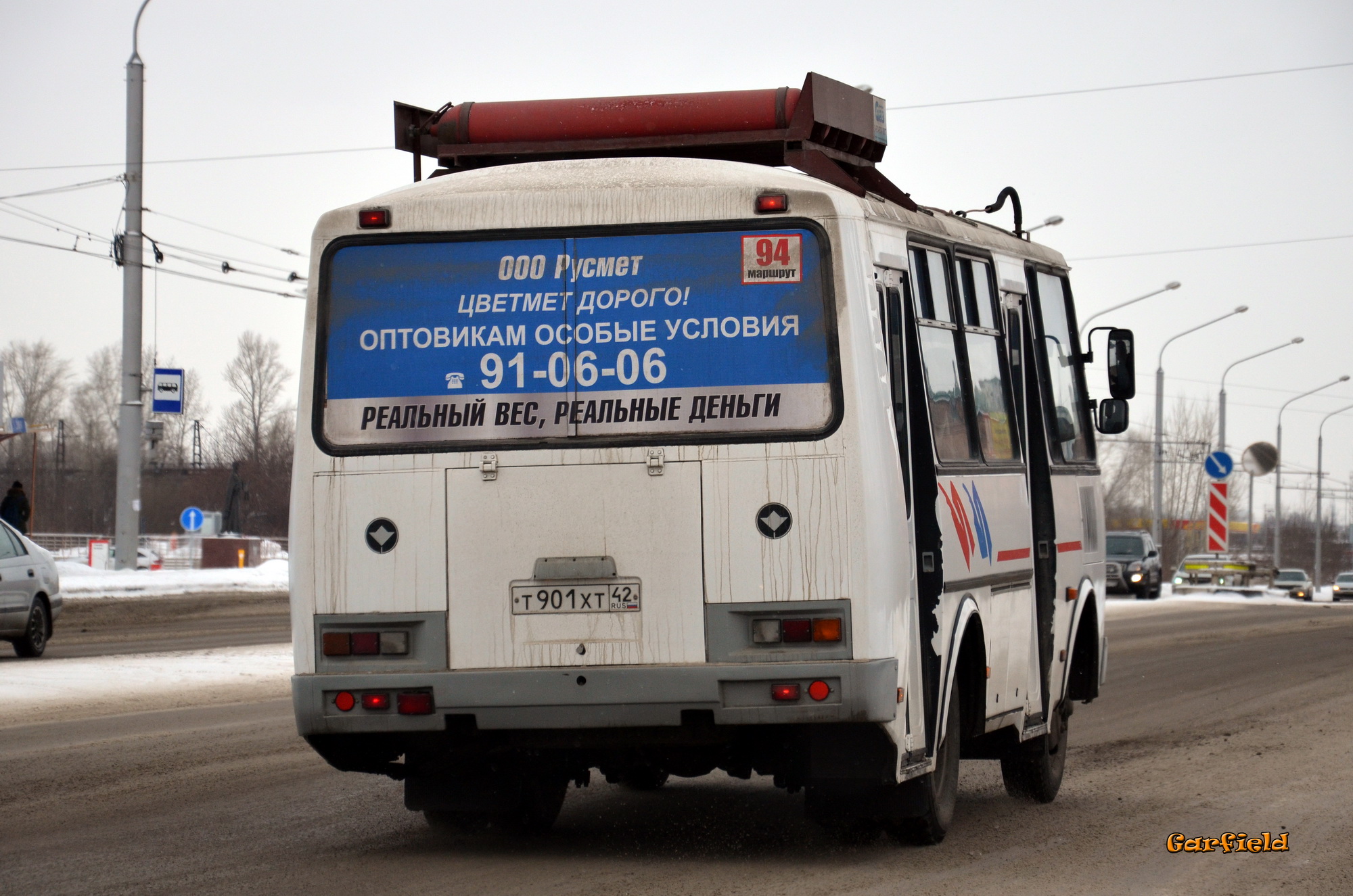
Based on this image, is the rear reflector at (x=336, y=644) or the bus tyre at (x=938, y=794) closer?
the rear reflector at (x=336, y=644)

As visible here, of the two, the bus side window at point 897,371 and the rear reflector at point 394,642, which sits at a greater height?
the bus side window at point 897,371

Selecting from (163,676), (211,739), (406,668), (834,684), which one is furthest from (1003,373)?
(163,676)

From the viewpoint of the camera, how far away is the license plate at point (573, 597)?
7102 millimetres

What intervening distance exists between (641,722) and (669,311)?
5.24 feet

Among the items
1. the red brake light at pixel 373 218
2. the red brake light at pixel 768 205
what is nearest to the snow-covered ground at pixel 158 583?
the red brake light at pixel 373 218

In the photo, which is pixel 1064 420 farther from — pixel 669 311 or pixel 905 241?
pixel 669 311

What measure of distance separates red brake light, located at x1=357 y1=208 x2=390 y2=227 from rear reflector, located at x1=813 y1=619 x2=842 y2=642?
2349 mm

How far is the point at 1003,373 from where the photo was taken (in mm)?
9242

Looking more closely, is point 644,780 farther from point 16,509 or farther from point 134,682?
point 16,509

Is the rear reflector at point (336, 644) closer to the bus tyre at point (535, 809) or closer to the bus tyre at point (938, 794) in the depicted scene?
the bus tyre at point (535, 809)

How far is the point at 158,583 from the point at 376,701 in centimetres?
2689

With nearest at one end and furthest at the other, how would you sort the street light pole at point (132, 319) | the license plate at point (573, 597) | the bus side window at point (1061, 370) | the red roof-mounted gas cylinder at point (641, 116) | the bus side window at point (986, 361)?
1. the license plate at point (573, 597)
2. the red roof-mounted gas cylinder at point (641, 116)
3. the bus side window at point (986, 361)
4. the bus side window at point (1061, 370)
5. the street light pole at point (132, 319)

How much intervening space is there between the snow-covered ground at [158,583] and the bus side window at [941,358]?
22.7 meters

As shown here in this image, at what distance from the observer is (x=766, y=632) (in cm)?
701
